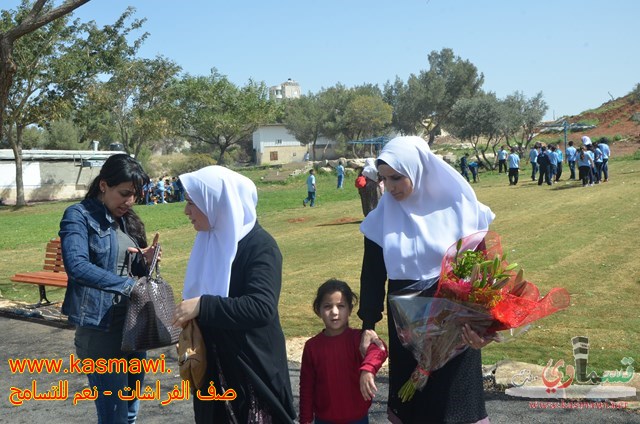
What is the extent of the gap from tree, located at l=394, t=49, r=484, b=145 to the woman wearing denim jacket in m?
Answer: 71.1

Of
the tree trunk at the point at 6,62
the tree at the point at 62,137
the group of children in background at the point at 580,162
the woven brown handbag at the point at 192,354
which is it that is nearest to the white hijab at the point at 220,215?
the woven brown handbag at the point at 192,354

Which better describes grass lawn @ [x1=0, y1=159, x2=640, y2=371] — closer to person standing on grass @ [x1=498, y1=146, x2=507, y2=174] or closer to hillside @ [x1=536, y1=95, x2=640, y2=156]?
person standing on grass @ [x1=498, y1=146, x2=507, y2=174]

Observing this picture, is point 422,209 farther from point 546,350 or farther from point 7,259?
point 7,259

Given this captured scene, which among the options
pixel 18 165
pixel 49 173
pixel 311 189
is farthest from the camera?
pixel 49 173

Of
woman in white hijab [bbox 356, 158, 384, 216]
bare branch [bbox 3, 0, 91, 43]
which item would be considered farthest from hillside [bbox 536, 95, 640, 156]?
bare branch [bbox 3, 0, 91, 43]

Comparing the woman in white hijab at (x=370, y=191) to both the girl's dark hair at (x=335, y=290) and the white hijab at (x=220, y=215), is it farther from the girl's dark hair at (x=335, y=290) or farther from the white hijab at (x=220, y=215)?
the white hijab at (x=220, y=215)

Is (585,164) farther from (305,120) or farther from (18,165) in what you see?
(305,120)

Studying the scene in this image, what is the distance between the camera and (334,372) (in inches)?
135

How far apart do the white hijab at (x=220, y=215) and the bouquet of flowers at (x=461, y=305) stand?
721 mm

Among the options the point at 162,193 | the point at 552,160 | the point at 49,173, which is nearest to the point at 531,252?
the point at 552,160

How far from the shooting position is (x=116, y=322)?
3.89 m

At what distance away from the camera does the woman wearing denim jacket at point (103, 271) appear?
12.3 ft

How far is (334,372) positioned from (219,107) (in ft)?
188

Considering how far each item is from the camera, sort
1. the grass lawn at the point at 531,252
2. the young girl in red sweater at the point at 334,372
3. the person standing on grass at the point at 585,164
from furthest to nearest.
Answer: the person standing on grass at the point at 585,164 → the grass lawn at the point at 531,252 → the young girl in red sweater at the point at 334,372
